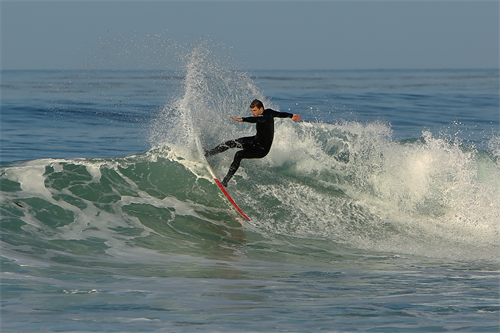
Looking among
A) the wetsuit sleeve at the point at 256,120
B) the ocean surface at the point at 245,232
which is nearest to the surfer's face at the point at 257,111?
the wetsuit sleeve at the point at 256,120

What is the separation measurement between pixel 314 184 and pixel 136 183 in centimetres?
334

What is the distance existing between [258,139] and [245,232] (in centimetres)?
153

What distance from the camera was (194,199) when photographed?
31.6 feet

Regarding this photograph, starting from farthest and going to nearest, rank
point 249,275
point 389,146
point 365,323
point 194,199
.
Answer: point 389,146 < point 194,199 < point 249,275 < point 365,323

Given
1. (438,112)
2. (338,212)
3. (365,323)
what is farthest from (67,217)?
(438,112)

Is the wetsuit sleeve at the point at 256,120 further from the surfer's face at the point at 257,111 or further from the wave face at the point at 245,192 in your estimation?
the wave face at the point at 245,192

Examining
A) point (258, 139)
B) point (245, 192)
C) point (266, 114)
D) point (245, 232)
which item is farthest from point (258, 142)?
point (245, 232)

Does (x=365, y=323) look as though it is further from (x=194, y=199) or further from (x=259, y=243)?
(x=194, y=199)

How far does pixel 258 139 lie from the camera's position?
357 inches

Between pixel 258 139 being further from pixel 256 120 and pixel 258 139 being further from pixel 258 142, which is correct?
pixel 256 120

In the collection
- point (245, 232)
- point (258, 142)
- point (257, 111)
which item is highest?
point (257, 111)

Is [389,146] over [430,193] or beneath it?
over

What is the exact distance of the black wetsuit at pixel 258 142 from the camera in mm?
8906

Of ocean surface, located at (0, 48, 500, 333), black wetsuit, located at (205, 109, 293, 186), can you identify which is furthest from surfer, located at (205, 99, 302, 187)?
ocean surface, located at (0, 48, 500, 333)
